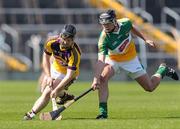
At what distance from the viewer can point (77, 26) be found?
45.1 meters

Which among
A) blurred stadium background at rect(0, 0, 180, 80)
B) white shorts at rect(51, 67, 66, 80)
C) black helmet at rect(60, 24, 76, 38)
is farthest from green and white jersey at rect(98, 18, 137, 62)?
blurred stadium background at rect(0, 0, 180, 80)

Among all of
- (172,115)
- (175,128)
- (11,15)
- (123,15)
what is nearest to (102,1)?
(123,15)

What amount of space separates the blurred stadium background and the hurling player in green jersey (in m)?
24.7

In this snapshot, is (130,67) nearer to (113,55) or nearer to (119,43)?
(113,55)

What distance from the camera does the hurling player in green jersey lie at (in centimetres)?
1393

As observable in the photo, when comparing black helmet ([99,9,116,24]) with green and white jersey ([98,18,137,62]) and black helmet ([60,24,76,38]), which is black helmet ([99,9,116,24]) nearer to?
green and white jersey ([98,18,137,62])

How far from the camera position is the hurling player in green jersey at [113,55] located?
45.7ft

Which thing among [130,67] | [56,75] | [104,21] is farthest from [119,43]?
[56,75]

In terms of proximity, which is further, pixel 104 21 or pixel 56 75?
pixel 56 75

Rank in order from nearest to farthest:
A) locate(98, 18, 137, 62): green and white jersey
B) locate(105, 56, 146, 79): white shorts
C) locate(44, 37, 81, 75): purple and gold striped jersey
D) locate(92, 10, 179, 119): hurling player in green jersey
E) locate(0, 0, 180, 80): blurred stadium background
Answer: locate(44, 37, 81, 75): purple and gold striped jersey
locate(92, 10, 179, 119): hurling player in green jersey
locate(98, 18, 137, 62): green and white jersey
locate(105, 56, 146, 79): white shorts
locate(0, 0, 180, 80): blurred stadium background

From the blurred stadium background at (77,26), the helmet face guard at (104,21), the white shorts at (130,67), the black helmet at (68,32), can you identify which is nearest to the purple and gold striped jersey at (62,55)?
the black helmet at (68,32)

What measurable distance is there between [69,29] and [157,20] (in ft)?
105

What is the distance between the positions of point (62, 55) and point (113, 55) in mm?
1089

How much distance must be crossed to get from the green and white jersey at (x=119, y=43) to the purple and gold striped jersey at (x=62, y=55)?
0.52 metres
